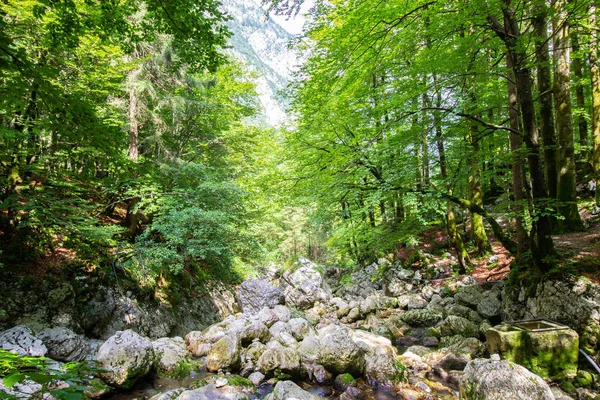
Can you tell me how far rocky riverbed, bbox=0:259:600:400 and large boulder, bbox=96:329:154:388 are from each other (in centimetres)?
1

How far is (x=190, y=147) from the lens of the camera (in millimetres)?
12461

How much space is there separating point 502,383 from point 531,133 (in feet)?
13.0

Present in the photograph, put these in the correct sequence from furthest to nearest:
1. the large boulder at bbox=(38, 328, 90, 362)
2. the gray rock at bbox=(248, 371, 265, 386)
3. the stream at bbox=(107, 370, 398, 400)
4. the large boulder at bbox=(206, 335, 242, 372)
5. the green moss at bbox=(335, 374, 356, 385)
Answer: the large boulder at bbox=(206, 335, 242, 372), the gray rock at bbox=(248, 371, 265, 386), the green moss at bbox=(335, 374, 356, 385), the large boulder at bbox=(38, 328, 90, 362), the stream at bbox=(107, 370, 398, 400)

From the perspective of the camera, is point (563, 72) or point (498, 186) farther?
point (498, 186)

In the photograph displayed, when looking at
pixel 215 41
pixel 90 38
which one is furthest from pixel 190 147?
pixel 215 41

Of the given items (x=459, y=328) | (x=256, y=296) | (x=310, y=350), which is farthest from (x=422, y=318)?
(x=256, y=296)

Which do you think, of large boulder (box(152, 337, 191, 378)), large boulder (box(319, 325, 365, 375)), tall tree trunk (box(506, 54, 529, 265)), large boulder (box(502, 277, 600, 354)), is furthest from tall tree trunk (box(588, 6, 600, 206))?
large boulder (box(152, 337, 191, 378))

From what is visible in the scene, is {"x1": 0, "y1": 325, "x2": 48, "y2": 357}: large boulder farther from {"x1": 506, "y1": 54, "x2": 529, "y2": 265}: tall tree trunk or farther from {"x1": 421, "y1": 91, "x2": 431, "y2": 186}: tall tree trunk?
{"x1": 506, "y1": 54, "x2": 529, "y2": 265}: tall tree trunk

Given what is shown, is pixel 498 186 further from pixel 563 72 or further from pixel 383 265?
pixel 563 72

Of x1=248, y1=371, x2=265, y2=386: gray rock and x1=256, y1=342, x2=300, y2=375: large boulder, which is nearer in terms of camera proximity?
x1=248, y1=371, x2=265, y2=386: gray rock

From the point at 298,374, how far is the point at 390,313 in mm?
5885

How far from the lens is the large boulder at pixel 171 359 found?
5.42 metres

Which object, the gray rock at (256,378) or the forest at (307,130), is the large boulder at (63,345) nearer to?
the forest at (307,130)

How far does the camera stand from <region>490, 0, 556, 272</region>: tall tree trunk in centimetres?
464
